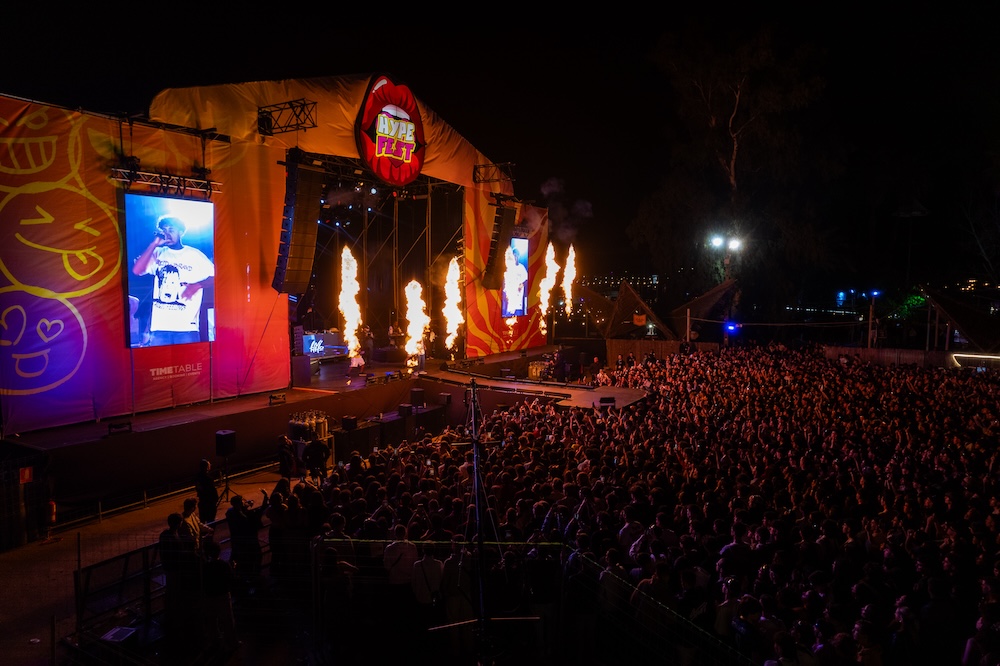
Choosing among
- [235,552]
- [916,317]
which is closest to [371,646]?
[235,552]

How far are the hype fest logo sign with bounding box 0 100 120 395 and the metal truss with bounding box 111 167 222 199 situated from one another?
62 centimetres

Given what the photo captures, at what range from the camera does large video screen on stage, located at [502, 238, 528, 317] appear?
23516 mm

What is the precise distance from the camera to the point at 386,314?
881 inches

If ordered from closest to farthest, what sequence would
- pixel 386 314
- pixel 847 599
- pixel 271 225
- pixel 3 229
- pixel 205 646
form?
pixel 847 599, pixel 205 646, pixel 3 229, pixel 271 225, pixel 386 314

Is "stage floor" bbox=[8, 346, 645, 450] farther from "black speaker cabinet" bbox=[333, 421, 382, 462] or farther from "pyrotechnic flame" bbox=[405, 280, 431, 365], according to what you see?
"black speaker cabinet" bbox=[333, 421, 382, 462]

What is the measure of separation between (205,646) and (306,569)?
3.82ft

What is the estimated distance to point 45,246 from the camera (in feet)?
33.3

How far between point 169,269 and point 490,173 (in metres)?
12.2

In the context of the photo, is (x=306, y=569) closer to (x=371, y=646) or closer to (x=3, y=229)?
(x=371, y=646)

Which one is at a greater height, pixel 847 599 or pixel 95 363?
pixel 95 363

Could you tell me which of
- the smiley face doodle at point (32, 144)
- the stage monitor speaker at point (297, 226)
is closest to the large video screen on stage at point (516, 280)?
the stage monitor speaker at point (297, 226)

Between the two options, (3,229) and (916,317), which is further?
(916,317)

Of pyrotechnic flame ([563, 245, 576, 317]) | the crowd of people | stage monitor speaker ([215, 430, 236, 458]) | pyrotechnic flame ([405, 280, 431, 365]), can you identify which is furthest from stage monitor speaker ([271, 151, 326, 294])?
pyrotechnic flame ([563, 245, 576, 317])

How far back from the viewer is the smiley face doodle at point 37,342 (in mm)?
9719
